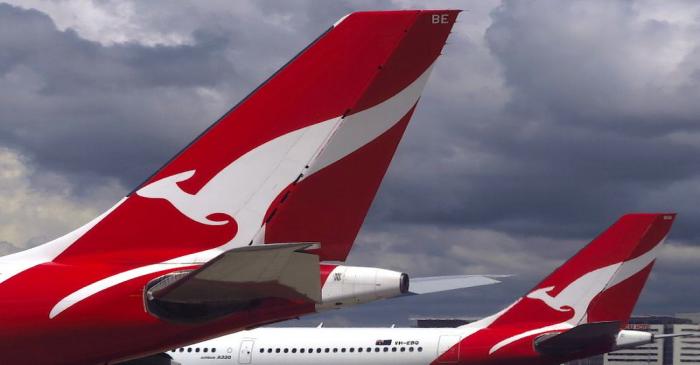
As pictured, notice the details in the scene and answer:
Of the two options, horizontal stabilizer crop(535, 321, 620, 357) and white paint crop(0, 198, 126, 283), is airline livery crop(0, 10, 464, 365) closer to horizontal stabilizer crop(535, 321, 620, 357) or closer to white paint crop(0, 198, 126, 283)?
white paint crop(0, 198, 126, 283)

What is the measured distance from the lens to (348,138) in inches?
581

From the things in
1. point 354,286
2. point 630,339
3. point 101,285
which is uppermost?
point 630,339

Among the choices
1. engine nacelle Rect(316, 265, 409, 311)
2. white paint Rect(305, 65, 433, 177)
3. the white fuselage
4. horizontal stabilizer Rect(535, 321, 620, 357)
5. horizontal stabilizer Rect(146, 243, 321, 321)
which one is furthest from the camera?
the white fuselage

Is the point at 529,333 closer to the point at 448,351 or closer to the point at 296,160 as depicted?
the point at 448,351

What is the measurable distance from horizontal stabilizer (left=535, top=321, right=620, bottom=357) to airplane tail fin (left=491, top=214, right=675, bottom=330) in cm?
115

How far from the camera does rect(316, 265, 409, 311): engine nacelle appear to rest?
14297 mm

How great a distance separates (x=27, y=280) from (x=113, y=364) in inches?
58.3

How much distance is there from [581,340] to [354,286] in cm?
2727

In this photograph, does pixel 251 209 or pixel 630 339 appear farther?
pixel 630 339

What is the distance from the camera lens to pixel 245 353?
41156 mm

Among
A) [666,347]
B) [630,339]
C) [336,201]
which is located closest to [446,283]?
[336,201]

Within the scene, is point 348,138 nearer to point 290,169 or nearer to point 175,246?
point 290,169

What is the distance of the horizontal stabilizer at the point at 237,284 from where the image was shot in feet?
39.5

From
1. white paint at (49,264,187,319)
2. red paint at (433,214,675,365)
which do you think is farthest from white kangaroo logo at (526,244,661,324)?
white paint at (49,264,187,319)
